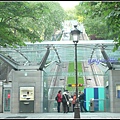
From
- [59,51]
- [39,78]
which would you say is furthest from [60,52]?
[39,78]

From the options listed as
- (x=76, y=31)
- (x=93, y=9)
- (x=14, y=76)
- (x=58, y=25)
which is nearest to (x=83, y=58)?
(x=14, y=76)

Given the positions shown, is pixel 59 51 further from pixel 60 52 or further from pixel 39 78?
pixel 39 78

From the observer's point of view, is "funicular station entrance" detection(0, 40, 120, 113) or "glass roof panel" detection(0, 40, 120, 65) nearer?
"funicular station entrance" detection(0, 40, 120, 113)

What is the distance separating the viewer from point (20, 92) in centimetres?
2478

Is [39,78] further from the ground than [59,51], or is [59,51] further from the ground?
[59,51]

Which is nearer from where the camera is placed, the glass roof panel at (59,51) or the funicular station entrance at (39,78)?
the funicular station entrance at (39,78)

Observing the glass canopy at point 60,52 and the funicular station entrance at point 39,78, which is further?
the glass canopy at point 60,52

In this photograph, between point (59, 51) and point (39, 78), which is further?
point (59, 51)

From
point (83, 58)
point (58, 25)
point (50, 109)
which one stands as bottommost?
point (50, 109)

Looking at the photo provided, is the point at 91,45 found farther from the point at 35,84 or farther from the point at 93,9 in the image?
the point at 93,9

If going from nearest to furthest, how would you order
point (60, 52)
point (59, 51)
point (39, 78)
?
point (39, 78) < point (59, 51) < point (60, 52)

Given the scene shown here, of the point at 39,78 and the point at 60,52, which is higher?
the point at 60,52

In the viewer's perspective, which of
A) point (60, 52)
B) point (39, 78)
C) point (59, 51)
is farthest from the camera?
point (60, 52)

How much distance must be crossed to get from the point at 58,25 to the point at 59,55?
19792 mm
